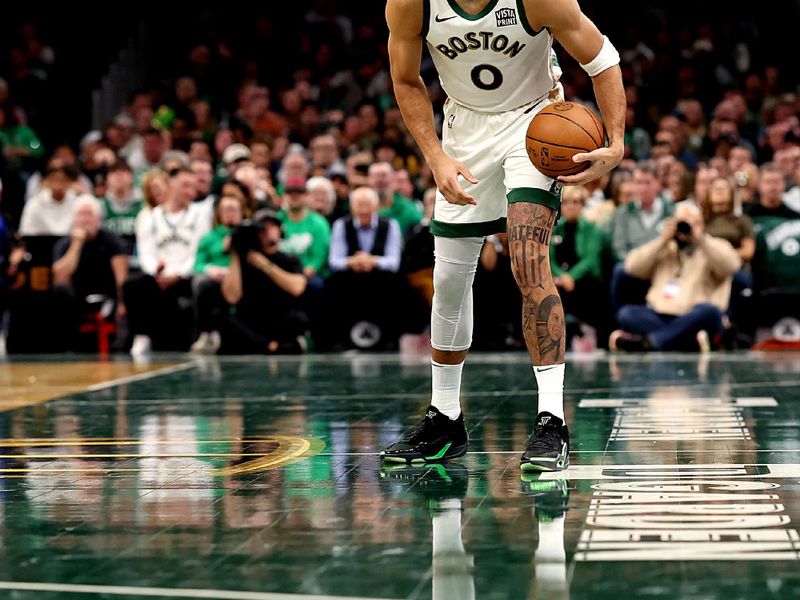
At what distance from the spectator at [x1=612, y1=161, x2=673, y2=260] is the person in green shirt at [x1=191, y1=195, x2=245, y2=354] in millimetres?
3231

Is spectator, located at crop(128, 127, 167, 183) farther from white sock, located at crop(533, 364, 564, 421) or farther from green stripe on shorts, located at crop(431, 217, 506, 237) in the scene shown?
white sock, located at crop(533, 364, 564, 421)

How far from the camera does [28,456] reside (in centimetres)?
600

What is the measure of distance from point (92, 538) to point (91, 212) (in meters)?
9.07

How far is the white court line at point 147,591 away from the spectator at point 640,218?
30.8ft

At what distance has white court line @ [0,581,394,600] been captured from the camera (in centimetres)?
338

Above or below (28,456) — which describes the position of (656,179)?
above

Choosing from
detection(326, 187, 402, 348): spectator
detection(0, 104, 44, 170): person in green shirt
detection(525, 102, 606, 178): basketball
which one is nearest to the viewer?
detection(525, 102, 606, 178): basketball

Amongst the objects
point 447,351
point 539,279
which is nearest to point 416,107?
point 539,279

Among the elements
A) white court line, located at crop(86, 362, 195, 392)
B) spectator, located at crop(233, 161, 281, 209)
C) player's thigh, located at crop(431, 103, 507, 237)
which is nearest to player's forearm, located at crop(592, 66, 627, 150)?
A: player's thigh, located at crop(431, 103, 507, 237)

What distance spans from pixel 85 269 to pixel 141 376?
340 cm

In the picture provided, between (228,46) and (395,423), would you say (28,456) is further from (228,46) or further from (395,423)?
(228,46)

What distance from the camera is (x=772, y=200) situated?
41.3 ft

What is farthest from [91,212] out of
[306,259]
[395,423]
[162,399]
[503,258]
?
[395,423]

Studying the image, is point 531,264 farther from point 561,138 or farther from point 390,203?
point 390,203
